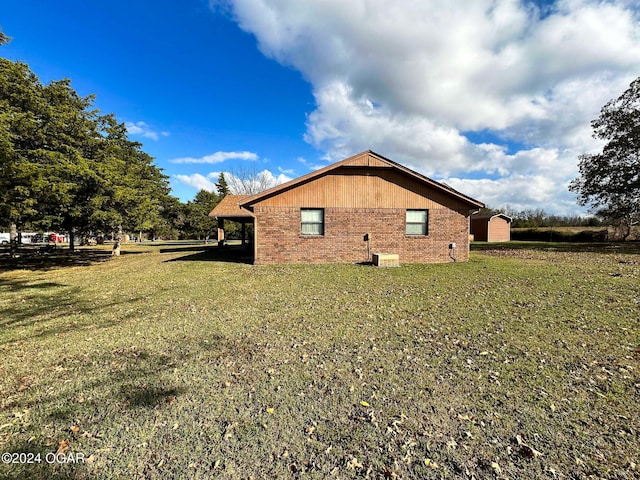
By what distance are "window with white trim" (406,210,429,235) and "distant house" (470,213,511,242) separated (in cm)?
2659

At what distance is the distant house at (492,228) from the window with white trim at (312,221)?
30054mm

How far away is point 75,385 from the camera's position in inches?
138

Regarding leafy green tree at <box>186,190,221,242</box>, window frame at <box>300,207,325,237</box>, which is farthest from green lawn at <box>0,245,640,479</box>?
leafy green tree at <box>186,190,221,242</box>

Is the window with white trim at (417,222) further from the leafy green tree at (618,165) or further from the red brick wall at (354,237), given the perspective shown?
the leafy green tree at (618,165)

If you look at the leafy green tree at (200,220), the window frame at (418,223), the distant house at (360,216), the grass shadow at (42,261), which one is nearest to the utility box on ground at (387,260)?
the distant house at (360,216)

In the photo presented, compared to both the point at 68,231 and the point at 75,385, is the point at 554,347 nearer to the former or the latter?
the point at 75,385

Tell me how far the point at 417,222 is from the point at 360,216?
277 cm

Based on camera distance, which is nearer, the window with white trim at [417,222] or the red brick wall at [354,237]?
the red brick wall at [354,237]

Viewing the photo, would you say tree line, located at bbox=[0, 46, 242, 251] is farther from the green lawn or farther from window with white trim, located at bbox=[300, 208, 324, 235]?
window with white trim, located at bbox=[300, 208, 324, 235]

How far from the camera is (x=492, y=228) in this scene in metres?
36.1

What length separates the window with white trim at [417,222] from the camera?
13891 mm

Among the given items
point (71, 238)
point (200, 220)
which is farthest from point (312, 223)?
point (200, 220)

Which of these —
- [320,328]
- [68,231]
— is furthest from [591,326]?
[68,231]

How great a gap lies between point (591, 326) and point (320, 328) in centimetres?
482
